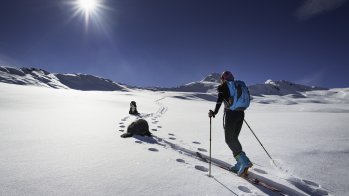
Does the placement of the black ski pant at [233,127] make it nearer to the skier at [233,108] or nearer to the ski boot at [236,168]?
the skier at [233,108]

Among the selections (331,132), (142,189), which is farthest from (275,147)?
(142,189)

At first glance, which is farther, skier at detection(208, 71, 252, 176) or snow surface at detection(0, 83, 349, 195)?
skier at detection(208, 71, 252, 176)

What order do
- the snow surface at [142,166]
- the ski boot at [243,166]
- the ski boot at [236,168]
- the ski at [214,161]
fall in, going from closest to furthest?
the snow surface at [142,166]
the ski at [214,161]
the ski boot at [243,166]
the ski boot at [236,168]

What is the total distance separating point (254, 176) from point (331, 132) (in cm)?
607

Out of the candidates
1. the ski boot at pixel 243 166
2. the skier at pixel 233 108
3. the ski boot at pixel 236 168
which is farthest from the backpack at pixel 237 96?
the ski boot at pixel 236 168

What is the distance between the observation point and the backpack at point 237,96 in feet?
18.3

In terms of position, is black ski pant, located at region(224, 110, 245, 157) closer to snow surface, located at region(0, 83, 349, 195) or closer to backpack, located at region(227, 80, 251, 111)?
backpack, located at region(227, 80, 251, 111)

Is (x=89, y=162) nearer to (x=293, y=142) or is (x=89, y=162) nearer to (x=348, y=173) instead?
(x=348, y=173)

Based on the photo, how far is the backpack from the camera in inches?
220

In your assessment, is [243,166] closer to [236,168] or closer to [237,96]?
[236,168]

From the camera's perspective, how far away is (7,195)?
3.51 m

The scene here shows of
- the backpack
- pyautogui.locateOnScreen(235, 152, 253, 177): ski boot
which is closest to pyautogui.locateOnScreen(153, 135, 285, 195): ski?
pyautogui.locateOnScreen(235, 152, 253, 177): ski boot

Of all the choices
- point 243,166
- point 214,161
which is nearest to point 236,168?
point 243,166

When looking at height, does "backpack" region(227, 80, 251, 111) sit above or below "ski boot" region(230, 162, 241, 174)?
above
